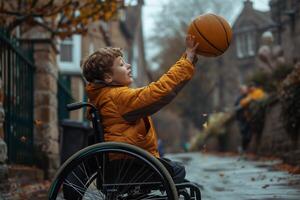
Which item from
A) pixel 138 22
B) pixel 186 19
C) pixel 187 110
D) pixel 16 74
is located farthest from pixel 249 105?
pixel 138 22

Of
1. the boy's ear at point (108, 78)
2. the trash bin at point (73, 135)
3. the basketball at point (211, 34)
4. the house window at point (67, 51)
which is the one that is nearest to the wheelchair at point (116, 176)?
the boy's ear at point (108, 78)

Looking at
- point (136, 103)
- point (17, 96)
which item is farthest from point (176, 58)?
point (136, 103)

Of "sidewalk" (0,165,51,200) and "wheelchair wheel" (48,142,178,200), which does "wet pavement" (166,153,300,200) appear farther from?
"wheelchair wheel" (48,142,178,200)

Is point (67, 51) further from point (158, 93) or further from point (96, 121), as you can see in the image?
point (158, 93)

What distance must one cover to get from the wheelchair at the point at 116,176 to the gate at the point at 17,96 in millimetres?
4396

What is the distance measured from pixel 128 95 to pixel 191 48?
1.68 feet

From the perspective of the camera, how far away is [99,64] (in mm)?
4652

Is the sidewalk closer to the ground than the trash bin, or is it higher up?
closer to the ground

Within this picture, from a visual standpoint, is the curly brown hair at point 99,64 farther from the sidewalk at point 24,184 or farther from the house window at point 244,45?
the house window at point 244,45

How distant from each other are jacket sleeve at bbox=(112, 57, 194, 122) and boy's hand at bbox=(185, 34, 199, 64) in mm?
52

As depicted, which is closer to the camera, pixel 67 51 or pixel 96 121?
pixel 96 121

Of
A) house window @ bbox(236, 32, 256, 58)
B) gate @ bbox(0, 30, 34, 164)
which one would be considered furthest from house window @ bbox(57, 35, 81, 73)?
house window @ bbox(236, 32, 256, 58)

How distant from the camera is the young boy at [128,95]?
4352mm

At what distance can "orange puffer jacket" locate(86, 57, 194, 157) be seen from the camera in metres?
4.34
